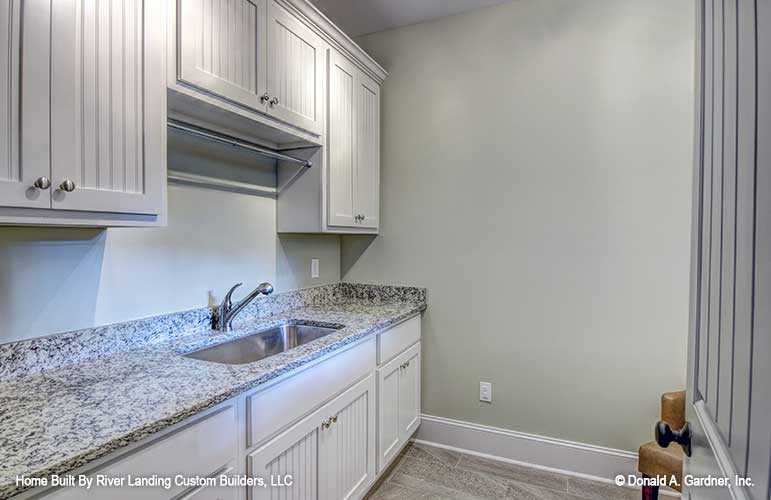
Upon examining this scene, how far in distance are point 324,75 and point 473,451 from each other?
2376 mm

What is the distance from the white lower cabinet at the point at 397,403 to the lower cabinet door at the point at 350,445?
10cm

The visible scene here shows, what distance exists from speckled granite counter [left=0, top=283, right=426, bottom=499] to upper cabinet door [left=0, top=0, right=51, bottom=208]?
1.66 feet

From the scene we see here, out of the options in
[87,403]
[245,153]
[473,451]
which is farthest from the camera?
[473,451]

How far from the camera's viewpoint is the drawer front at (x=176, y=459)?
2.89 ft

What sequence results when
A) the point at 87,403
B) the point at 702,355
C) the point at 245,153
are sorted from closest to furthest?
the point at 702,355, the point at 87,403, the point at 245,153

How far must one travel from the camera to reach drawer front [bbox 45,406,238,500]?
88 centimetres

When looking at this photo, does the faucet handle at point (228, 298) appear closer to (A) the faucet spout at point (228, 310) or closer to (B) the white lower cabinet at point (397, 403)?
(A) the faucet spout at point (228, 310)

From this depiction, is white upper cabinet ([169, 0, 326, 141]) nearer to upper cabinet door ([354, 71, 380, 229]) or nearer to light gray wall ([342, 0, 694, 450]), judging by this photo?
upper cabinet door ([354, 71, 380, 229])

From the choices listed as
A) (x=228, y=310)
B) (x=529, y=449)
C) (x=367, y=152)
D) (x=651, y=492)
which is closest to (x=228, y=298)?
(x=228, y=310)

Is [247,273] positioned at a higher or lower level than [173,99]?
lower

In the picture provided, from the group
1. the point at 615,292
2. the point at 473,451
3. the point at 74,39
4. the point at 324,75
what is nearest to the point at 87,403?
the point at 74,39

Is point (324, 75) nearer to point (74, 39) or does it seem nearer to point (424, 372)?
point (74, 39)

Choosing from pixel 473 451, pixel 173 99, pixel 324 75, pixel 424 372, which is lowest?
pixel 473 451

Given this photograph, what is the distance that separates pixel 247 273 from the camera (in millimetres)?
2102
